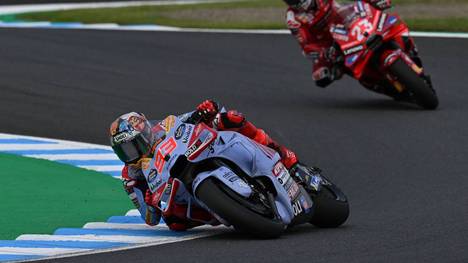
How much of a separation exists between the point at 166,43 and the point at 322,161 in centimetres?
842

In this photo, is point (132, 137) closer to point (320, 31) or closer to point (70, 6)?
point (320, 31)

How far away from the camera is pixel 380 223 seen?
9.68m

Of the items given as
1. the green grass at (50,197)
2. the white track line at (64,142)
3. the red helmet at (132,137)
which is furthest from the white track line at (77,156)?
the red helmet at (132,137)

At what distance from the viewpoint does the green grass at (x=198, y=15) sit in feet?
76.1

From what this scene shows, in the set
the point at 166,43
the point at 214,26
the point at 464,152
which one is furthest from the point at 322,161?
the point at 214,26

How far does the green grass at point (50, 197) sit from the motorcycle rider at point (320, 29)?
378 cm

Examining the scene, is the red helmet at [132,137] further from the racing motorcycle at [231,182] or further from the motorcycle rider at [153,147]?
the racing motorcycle at [231,182]

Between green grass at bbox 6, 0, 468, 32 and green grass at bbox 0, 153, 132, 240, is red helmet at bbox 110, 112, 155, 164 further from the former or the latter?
green grass at bbox 6, 0, 468, 32

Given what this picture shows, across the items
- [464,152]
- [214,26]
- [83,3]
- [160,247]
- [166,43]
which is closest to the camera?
[160,247]

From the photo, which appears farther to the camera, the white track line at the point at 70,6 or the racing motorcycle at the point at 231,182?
the white track line at the point at 70,6

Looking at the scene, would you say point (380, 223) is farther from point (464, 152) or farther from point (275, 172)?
point (464, 152)

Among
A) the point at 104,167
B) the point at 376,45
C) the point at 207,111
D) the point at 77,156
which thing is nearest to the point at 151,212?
the point at 207,111

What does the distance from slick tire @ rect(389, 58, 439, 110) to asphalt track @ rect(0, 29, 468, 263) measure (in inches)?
9.3

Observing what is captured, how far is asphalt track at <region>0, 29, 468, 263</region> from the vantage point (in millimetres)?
8719
